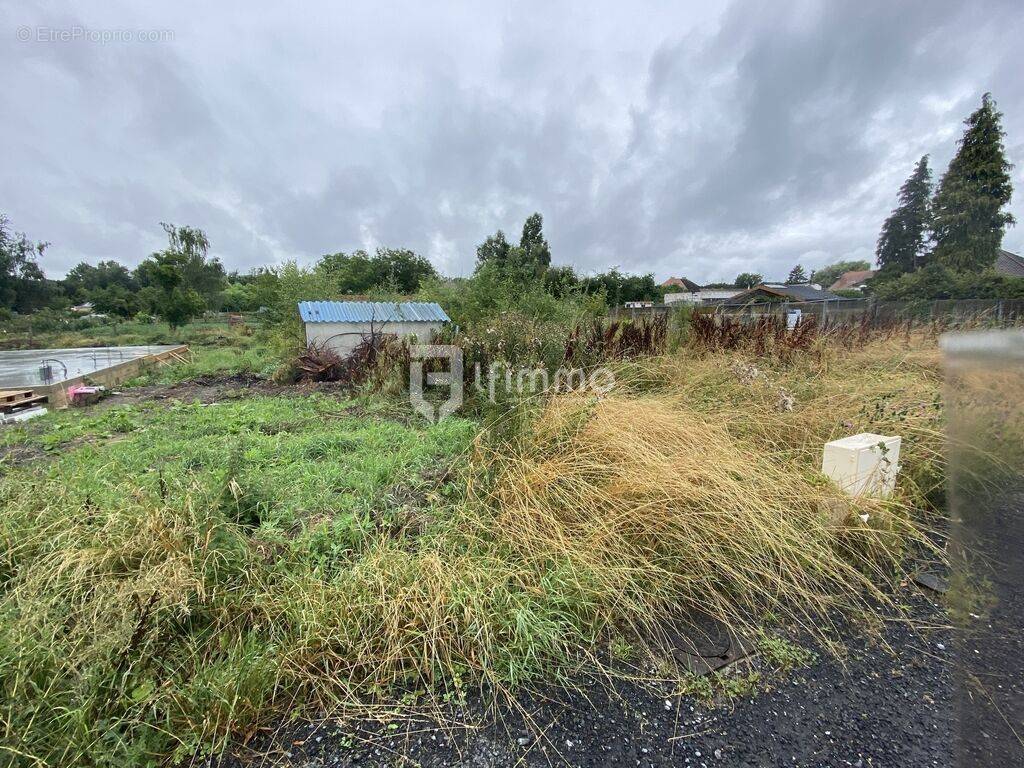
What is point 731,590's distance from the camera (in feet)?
6.07

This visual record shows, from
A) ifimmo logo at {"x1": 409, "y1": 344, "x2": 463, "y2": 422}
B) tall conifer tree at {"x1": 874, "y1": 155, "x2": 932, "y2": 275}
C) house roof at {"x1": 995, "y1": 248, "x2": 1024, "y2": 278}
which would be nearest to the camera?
ifimmo logo at {"x1": 409, "y1": 344, "x2": 463, "y2": 422}

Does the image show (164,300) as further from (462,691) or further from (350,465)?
(462,691)

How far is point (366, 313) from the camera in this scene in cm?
876

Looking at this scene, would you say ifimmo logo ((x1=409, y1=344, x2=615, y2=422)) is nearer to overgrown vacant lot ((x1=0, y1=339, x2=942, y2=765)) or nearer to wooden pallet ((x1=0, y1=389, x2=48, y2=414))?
overgrown vacant lot ((x1=0, y1=339, x2=942, y2=765))

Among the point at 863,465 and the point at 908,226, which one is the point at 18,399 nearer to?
the point at 863,465

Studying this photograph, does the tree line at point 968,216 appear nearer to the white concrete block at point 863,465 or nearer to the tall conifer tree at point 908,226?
the tall conifer tree at point 908,226

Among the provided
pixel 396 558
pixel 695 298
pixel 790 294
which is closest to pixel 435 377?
pixel 396 558

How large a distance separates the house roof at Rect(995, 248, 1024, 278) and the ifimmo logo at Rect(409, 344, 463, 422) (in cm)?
2512

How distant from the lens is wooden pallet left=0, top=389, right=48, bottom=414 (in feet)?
20.7

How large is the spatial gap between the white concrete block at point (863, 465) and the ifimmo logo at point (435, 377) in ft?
10.2

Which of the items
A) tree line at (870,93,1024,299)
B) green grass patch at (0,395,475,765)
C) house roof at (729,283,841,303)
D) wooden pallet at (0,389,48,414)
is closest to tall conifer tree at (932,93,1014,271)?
tree line at (870,93,1024,299)

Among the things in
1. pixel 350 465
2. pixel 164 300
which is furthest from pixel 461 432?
pixel 164 300

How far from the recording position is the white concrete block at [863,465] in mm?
2312

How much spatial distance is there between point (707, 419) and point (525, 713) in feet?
8.17
